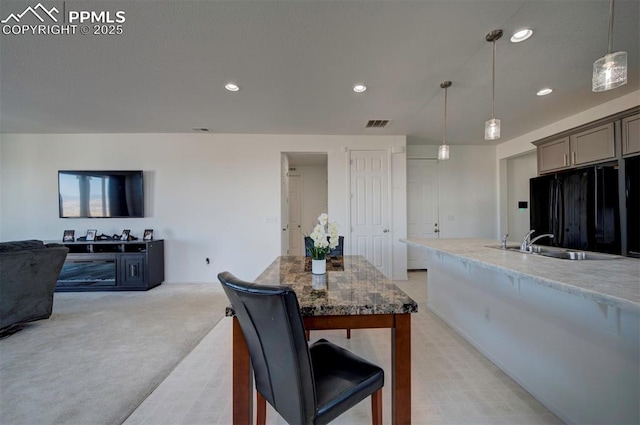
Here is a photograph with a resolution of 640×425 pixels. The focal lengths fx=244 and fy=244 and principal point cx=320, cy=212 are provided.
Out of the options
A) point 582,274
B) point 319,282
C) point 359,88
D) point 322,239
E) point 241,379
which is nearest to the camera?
point 241,379

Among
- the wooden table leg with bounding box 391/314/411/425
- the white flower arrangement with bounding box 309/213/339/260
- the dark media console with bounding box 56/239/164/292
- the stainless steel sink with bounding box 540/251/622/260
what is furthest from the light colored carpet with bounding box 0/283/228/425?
the stainless steel sink with bounding box 540/251/622/260

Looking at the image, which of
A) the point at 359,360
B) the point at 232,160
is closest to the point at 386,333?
the point at 359,360

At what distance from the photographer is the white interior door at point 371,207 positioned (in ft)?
14.4

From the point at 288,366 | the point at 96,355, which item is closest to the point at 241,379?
the point at 288,366

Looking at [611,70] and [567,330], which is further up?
[611,70]

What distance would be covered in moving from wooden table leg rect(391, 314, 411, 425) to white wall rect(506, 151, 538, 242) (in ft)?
17.3

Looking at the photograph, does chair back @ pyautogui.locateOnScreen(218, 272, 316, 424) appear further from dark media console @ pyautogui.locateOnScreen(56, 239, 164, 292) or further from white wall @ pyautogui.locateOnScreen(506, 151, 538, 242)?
white wall @ pyautogui.locateOnScreen(506, 151, 538, 242)

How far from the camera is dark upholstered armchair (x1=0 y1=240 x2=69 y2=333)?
7.73 ft

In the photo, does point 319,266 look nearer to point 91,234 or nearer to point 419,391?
point 419,391

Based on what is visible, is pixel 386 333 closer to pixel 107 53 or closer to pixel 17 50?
pixel 107 53

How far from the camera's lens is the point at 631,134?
97.4 inches

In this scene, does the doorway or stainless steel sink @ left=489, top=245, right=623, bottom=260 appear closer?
stainless steel sink @ left=489, top=245, right=623, bottom=260

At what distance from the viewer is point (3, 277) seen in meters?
2.33

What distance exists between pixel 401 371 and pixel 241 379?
2.41ft
